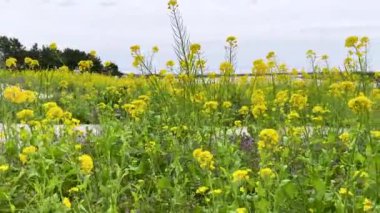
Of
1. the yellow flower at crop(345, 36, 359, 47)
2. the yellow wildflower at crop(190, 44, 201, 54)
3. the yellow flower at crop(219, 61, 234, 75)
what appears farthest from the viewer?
the yellow flower at crop(219, 61, 234, 75)

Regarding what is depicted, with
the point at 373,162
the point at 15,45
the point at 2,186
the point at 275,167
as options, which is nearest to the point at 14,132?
the point at 2,186

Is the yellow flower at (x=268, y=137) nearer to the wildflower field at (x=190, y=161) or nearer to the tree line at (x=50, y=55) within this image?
the wildflower field at (x=190, y=161)

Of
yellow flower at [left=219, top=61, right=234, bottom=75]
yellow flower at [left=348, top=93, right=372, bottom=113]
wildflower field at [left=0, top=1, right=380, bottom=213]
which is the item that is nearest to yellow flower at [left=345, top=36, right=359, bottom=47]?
wildflower field at [left=0, top=1, right=380, bottom=213]

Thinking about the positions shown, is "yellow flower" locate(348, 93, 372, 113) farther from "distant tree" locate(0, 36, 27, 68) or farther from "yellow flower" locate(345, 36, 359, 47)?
"distant tree" locate(0, 36, 27, 68)

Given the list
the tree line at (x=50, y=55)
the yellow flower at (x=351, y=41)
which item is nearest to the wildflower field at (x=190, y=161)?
the yellow flower at (x=351, y=41)

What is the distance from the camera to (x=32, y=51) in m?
14.5

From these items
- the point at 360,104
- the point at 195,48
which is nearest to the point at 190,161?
the point at 195,48

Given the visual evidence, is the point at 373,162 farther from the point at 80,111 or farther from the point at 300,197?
the point at 80,111

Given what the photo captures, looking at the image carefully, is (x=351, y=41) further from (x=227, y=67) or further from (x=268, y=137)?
(x=268, y=137)

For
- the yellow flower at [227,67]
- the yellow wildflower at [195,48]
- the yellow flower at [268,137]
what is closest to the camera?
the yellow flower at [268,137]

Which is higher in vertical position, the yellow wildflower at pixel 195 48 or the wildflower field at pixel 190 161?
the yellow wildflower at pixel 195 48

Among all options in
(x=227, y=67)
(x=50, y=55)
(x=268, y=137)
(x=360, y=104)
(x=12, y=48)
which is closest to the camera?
(x=360, y=104)

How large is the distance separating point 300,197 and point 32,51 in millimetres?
12379

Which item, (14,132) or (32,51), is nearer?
(14,132)
